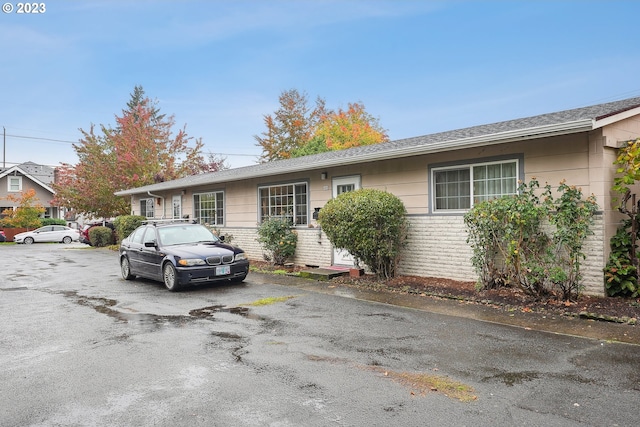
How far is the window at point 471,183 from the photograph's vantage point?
8984 mm

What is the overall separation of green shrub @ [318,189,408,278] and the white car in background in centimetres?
2845

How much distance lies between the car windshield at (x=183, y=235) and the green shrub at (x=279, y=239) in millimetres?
2380

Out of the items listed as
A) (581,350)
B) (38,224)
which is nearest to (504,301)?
(581,350)

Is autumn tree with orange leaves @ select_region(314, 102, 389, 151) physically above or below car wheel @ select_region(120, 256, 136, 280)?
above

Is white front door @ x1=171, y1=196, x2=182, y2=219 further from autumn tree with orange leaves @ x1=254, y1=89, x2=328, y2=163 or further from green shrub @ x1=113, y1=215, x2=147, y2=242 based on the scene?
autumn tree with orange leaves @ x1=254, y1=89, x2=328, y2=163

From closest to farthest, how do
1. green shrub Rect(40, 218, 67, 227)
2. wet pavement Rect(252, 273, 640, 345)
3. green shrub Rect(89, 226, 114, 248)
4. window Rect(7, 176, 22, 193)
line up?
wet pavement Rect(252, 273, 640, 345) → green shrub Rect(89, 226, 114, 248) → green shrub Rect(40, 218, 67, 227) → window Rect(7, 176, 22, 193)

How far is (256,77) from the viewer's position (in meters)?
31.8

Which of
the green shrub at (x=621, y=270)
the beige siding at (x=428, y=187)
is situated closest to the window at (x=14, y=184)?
the beige siding at (x=428, y=187)

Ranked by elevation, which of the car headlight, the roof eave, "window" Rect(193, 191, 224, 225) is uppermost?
the roof eave

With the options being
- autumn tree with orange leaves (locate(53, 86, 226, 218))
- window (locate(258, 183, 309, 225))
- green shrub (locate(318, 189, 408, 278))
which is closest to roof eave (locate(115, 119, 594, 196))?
green shrub (locate(318, 189, 408, 278))

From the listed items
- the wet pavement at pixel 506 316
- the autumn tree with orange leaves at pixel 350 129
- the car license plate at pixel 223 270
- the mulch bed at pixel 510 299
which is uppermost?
the autumn tree with orange leaves at pixel 350 129

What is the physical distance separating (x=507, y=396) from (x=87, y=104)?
41407 mm

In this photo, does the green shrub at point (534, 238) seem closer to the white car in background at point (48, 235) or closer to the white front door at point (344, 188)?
the white front door at point (344, 188)

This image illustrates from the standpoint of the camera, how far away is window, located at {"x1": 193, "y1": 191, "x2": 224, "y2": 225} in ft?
57.2
